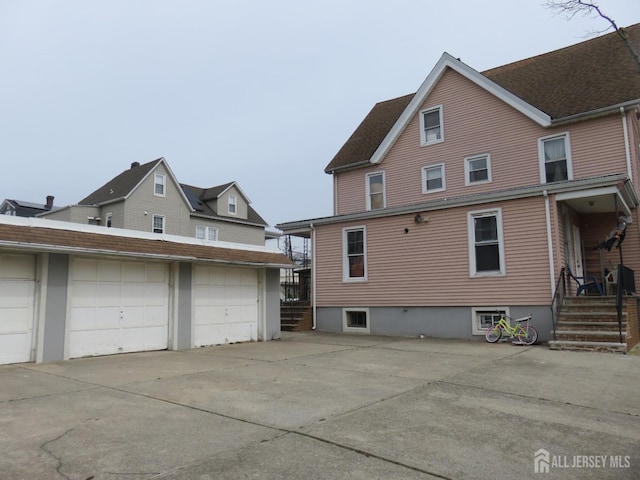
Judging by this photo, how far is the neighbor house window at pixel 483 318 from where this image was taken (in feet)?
41.2

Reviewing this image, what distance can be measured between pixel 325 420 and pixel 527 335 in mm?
8271

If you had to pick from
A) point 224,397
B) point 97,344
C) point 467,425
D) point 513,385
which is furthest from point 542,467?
point 97,344

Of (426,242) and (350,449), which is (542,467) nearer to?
(350,449)

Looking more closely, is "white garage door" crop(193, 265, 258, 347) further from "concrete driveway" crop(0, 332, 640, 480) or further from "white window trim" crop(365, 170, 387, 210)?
"white window trim" crop(365, 170, 387, 210)

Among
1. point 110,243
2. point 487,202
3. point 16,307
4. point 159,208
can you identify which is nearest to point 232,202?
point 159,208

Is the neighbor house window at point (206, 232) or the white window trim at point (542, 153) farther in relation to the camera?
the neighbor house window at point (206, 232)

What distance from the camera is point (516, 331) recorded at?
37.5 ft

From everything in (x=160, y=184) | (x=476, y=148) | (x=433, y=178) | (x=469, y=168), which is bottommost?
(x=433, y=178)

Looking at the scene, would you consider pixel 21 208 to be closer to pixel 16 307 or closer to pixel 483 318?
pixel 16 307

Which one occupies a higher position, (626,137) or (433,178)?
(626,137)

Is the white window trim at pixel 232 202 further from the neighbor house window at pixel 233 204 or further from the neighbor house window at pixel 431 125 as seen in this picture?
the neighbor house window at pixel 431 125

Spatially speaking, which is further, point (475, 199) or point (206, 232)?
point (206, 232)

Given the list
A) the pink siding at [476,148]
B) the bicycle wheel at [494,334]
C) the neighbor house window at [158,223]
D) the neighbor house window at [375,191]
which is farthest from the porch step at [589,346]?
the neighbor house window at [158,223]

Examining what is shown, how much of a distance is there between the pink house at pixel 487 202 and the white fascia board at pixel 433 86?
0.14ft
